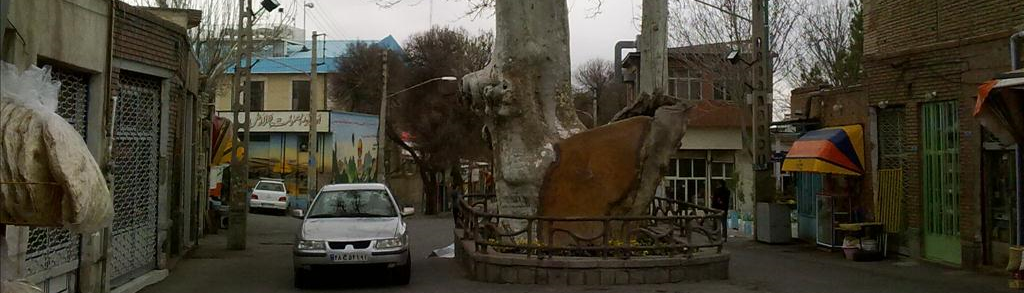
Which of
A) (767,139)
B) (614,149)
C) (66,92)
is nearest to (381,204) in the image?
(614,149)

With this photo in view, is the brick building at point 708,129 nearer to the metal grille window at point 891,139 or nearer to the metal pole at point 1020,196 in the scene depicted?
the metal grille window at point 891,139

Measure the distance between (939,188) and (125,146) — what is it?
12767mm

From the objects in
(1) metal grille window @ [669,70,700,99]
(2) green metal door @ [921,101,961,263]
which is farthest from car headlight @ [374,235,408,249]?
(1) metal grille window @ [669,70,700,99]

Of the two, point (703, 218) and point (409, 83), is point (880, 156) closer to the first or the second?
point (703, 218)

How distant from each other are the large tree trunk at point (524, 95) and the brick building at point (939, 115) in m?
6.14

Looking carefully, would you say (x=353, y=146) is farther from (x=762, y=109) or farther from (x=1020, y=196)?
(x=1020, y=196)

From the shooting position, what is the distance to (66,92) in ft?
30.7

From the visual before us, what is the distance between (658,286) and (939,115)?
6668 mm

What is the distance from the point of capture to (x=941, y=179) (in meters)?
14.5

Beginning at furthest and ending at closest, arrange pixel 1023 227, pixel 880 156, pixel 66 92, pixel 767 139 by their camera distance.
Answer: pixel 767 139 → pixel 880 156 → pixel 1023 227 → pixel 66 92

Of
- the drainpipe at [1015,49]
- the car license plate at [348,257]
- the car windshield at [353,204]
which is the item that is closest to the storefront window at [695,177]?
the drainpipe at [1015,49]

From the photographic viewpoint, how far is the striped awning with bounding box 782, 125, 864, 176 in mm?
16359

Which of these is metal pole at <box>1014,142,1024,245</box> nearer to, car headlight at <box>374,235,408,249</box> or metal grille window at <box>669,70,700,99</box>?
car headlight at <box>374,235,408,249</box>

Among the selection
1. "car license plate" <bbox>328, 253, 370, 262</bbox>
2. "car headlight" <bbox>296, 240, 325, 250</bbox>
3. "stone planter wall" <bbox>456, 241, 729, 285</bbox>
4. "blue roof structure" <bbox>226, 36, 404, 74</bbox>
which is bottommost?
"stone planter wall" <bbox>456, 241, 729, 285</bbox>
